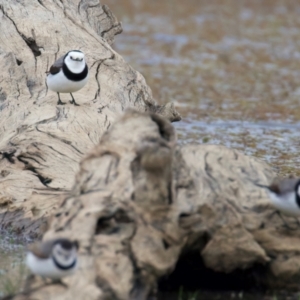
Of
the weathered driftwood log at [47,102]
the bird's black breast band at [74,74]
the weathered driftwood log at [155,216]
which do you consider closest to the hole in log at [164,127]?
the weathered driftwood log at [155,216]

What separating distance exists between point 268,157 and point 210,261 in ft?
13.6

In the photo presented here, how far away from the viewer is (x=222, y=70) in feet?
47.5

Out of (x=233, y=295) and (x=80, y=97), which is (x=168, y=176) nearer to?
(x=233, y=295)

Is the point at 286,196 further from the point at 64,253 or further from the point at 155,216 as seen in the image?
the point at 64,253

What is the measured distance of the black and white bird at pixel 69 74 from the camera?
7.34 m

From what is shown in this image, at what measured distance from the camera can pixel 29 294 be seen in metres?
4.41

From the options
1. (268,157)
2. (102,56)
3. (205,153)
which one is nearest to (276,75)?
(268,157)

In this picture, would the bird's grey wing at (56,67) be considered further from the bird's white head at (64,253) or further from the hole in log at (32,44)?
the bird's white head at (64,253)

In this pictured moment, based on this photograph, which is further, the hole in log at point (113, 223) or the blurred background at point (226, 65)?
the blurred background at point (226, 65)

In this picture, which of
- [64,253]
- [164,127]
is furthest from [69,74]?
[64,253]

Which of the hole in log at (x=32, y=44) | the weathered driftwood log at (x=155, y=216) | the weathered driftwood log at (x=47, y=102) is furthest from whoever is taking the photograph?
the hole in log at (x=32, y=44)

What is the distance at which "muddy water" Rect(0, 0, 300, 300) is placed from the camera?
381 inches

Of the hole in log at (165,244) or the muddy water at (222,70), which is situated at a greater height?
the muddy water at (222,70)

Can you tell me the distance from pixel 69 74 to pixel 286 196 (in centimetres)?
291
